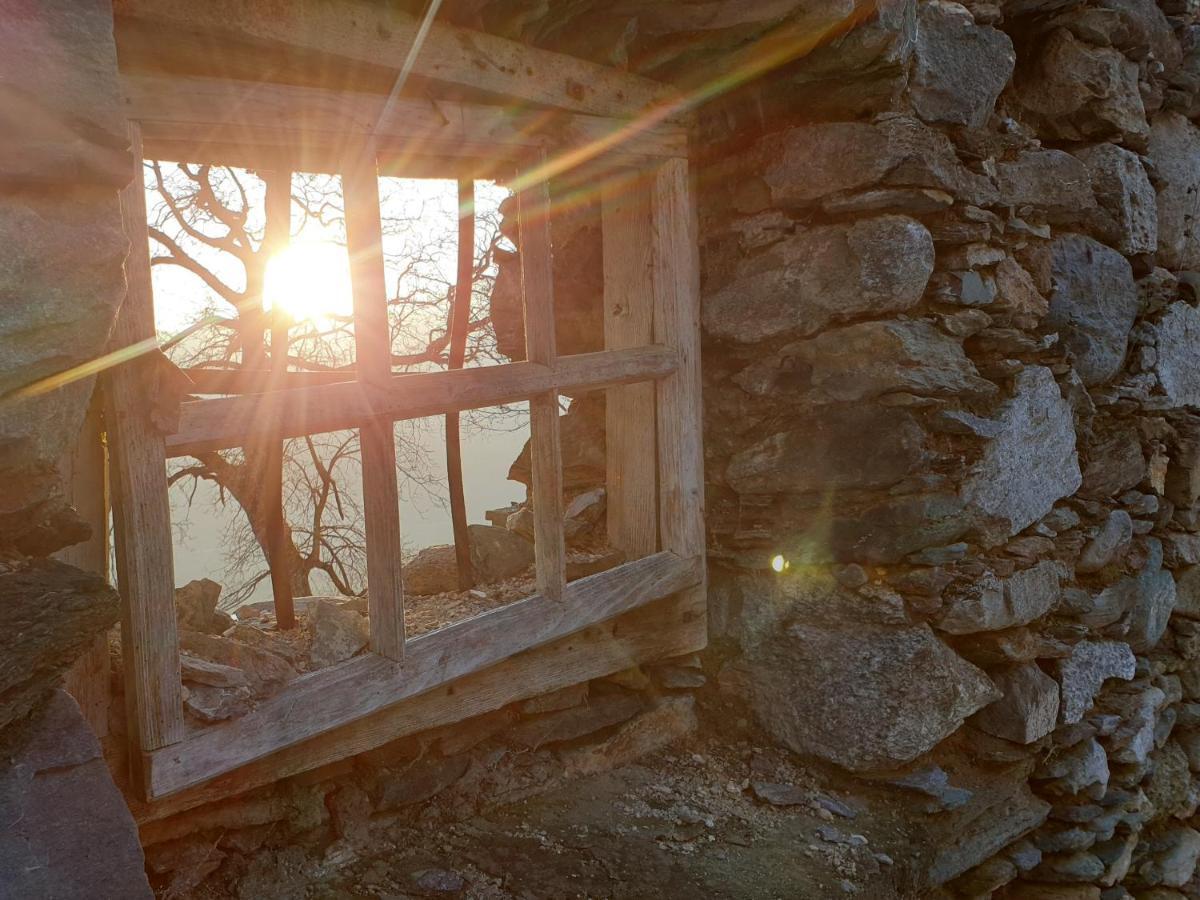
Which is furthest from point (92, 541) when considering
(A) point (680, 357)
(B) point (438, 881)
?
(A) point (680, 357)

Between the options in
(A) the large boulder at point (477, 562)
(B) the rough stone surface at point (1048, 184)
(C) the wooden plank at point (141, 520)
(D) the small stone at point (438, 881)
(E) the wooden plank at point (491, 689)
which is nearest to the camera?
(C) the wooden plank at point (141, 520)

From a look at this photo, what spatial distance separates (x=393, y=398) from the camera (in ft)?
6.31

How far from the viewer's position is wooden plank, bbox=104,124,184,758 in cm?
157

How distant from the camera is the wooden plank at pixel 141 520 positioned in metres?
1.57

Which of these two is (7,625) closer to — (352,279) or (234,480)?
(352,279)

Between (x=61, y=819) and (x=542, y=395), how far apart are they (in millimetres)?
1254

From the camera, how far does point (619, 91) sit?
92.1 inches

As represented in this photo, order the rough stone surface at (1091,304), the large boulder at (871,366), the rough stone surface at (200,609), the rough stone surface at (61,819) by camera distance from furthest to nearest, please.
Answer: the rough stone surface at (1091,304), the large boulder at (871,366), the rough stone surface at (200,609), the rough stone surface at (61,819)

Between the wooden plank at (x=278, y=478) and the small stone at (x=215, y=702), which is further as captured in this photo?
the wooden plank at (x=278, y=478)

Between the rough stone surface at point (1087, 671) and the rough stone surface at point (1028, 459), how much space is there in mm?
449

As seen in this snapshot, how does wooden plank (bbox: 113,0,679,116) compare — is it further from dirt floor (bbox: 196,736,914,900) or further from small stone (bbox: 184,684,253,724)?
dirt floor (bbox: 196,736,914,900)

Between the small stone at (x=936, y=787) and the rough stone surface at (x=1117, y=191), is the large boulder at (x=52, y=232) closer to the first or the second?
the small stone at (x=936, y=787)

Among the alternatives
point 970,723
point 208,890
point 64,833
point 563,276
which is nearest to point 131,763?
point 208,890

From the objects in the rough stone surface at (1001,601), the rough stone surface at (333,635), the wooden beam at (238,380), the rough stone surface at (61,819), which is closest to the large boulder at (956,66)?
the rough stone surface at (1001,601)
